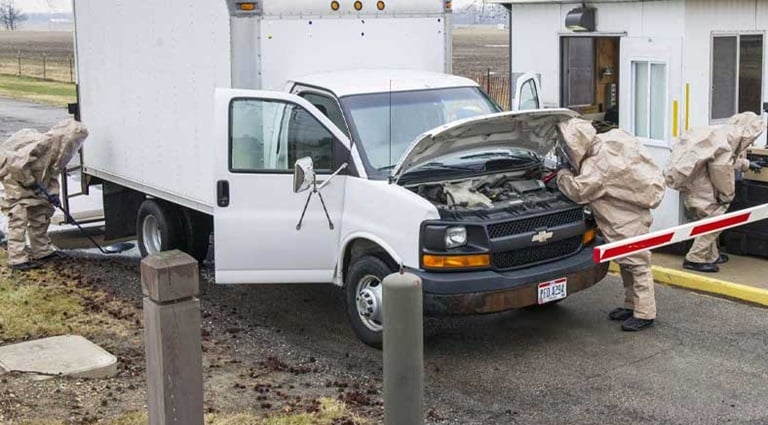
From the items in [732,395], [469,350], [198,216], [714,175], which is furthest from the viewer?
[198,216]

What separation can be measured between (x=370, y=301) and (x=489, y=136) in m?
1.50

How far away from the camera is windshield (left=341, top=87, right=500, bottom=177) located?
26.5ft

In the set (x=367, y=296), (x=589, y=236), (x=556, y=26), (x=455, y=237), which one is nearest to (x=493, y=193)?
(x=455, y=237)

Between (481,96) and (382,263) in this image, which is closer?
(382,263)

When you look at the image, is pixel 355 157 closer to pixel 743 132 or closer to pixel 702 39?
pixel 743 132

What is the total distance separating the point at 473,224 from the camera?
7.27 m

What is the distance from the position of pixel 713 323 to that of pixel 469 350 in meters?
1.98

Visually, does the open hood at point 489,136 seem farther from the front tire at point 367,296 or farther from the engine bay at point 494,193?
the front tire at point 367,296

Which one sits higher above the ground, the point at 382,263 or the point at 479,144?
the point at 479,144

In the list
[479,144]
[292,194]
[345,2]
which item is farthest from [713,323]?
[345,2]

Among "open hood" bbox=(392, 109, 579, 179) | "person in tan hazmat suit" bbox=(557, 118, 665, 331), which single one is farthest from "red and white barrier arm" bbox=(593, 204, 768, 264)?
"open hood" bbox=(392, 109, 579, 179)

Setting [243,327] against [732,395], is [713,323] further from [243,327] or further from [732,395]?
[243,327]

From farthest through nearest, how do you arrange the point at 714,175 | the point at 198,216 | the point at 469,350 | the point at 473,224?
the point at 198,216 < the point at 714,175 < the point at 469,350 < the point at 473,224

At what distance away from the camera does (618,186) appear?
7953mm
